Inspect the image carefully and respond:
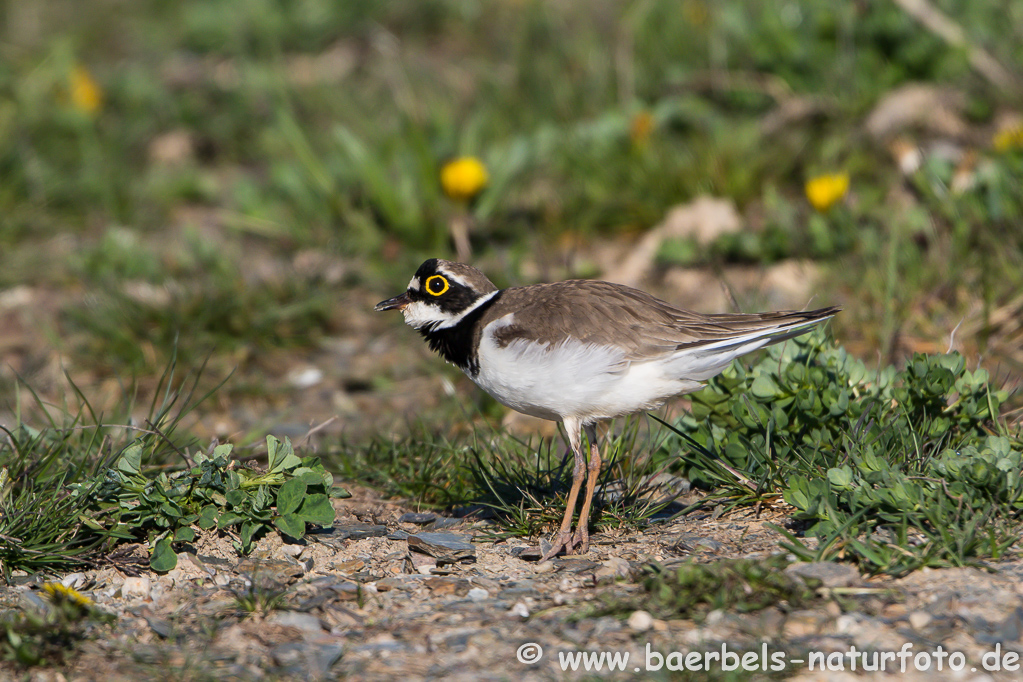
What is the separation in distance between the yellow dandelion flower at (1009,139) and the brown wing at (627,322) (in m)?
3.04

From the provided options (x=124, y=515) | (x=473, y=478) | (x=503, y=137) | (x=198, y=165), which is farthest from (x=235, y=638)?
(x=198, y=165)

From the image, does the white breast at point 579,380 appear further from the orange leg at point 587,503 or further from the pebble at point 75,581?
the pebble at point 75,581

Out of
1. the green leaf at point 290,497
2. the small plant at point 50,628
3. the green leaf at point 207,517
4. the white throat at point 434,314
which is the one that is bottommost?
the small plant at point 50,628

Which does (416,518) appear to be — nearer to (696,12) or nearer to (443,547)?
(443,547)

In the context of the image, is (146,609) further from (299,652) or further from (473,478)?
(473,478)

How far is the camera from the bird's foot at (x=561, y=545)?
13.5ft

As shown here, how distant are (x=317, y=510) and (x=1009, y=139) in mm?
5037

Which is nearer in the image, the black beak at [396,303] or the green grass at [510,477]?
the green grass at [510,477]

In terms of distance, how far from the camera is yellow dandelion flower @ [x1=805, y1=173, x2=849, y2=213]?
6664mm

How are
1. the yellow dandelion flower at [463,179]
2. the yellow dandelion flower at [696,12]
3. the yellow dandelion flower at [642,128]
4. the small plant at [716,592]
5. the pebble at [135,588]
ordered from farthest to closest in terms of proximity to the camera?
the yellow dandelion flower at [696,12] < the yellow dandelion flower at [642,128] < the yellow dandelion flower at [463,179] < the pebble at [135,588] < the small plant at [716,592]

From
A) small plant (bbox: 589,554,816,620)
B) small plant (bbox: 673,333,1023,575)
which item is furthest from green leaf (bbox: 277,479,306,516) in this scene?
small plant (bbox: 673,333,1023,575)

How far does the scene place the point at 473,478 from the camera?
486 centimetres

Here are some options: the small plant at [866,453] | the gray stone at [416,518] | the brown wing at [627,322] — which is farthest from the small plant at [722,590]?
the gray stone at [416,518]

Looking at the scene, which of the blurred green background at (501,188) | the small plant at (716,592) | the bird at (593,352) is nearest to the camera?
the small plant at (716,592)
